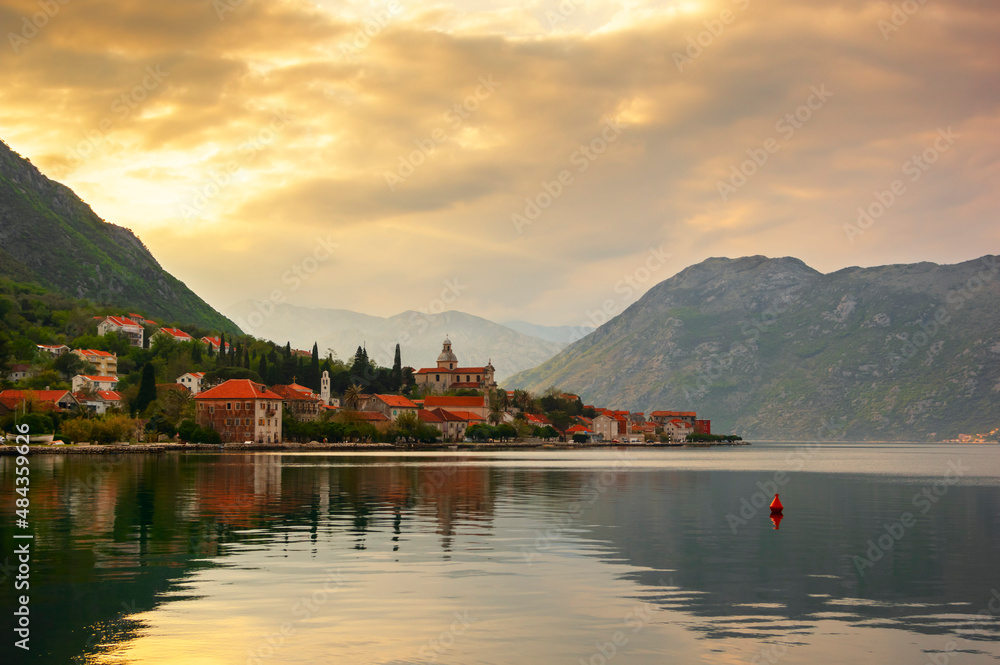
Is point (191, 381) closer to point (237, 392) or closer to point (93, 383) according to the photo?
point (93, 383)

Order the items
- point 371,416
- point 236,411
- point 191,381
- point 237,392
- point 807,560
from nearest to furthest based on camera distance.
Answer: point 807,560, point 236,411, point 237,392, point 371,416, point 191,381

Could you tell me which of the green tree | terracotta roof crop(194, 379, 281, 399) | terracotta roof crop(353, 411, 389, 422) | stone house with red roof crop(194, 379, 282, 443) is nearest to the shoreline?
stone house with red roof crop(194, 379, 282, 443)

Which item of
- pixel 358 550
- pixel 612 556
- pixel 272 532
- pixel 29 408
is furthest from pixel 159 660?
pixel 29 408

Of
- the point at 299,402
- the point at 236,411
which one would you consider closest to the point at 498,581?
the point at 236,411

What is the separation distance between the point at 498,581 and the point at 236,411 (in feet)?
452

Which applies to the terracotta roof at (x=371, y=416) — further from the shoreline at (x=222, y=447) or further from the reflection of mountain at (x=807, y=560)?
the reflection of mountain at (x=807, y=560)

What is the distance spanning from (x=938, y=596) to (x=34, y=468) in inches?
2973

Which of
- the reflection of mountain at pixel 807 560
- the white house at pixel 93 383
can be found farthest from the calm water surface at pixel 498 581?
the white house at pixel 93 383

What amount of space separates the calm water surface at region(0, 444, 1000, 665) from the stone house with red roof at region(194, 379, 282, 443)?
10344 centimetres

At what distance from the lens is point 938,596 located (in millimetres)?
23734

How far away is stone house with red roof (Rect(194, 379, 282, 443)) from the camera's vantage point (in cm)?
15350

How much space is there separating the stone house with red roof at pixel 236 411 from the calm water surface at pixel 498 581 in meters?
103

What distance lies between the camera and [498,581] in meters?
24.8

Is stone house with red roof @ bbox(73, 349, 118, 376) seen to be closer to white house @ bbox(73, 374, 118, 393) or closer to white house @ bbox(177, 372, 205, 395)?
white house @ bbox(73, 374, 118, 393)
